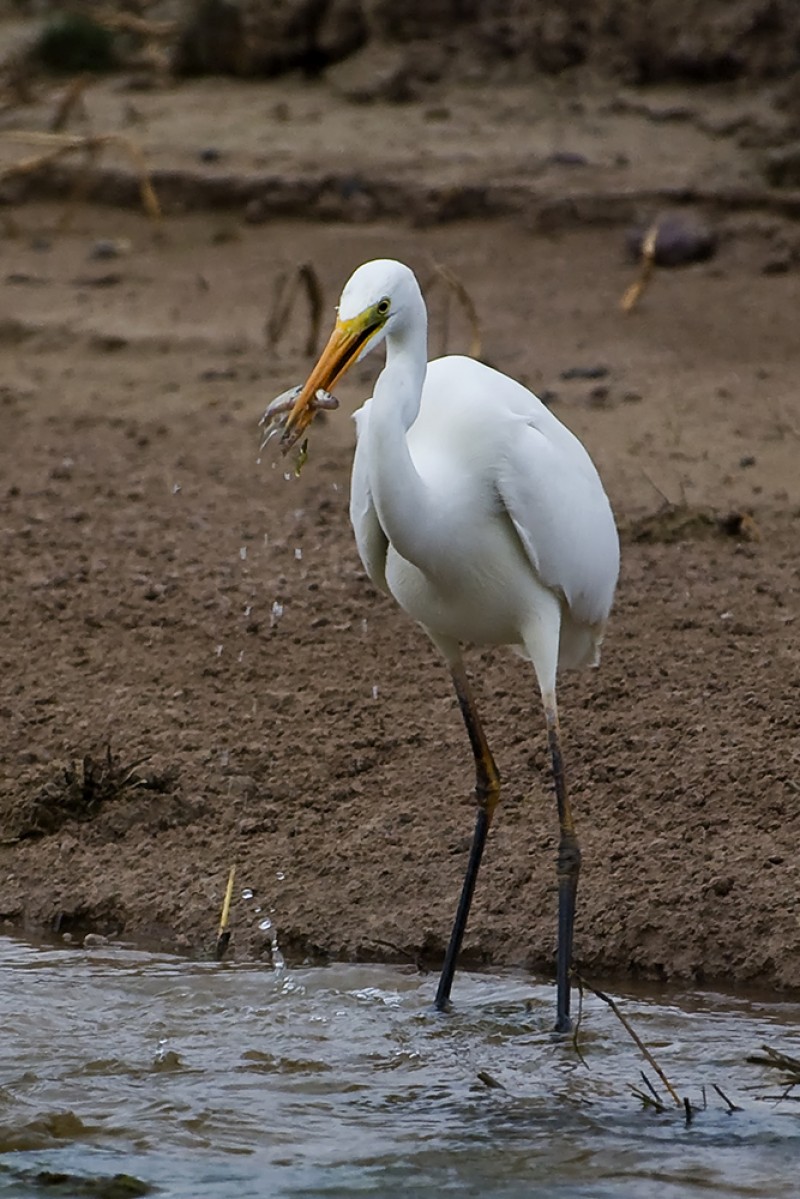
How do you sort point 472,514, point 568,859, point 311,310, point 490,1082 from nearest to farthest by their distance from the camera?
point 490,1082, point 472,514, point 568,859, point 311,310

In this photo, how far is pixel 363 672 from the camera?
22.6ft

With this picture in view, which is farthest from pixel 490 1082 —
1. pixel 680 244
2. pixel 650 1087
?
pixel 680 244

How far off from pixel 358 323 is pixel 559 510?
0.88 m

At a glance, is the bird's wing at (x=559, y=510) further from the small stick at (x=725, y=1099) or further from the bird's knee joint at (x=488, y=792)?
the small stick at (x=725, y=1099)

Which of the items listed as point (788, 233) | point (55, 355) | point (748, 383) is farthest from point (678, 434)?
point (55, 355)

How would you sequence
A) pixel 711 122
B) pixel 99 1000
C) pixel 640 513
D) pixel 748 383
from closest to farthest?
pixel 99 1000 < pixel 640 513 < pixel 748 383 < pixel 711 122

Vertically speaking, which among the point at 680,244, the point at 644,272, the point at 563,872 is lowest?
the point at 563,872

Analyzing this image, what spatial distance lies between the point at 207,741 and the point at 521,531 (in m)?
1.80

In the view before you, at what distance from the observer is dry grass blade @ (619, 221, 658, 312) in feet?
35.3

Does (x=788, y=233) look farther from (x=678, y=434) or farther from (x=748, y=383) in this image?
(x=678, y=434)

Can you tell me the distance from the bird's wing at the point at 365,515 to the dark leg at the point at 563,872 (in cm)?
58

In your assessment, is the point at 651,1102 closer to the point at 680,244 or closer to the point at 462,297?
the point at 462,297

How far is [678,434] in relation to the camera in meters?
9.14

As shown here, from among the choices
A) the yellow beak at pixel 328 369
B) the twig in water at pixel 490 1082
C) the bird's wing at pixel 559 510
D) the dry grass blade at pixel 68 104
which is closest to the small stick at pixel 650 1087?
the twig in water at pixel 490 1082
